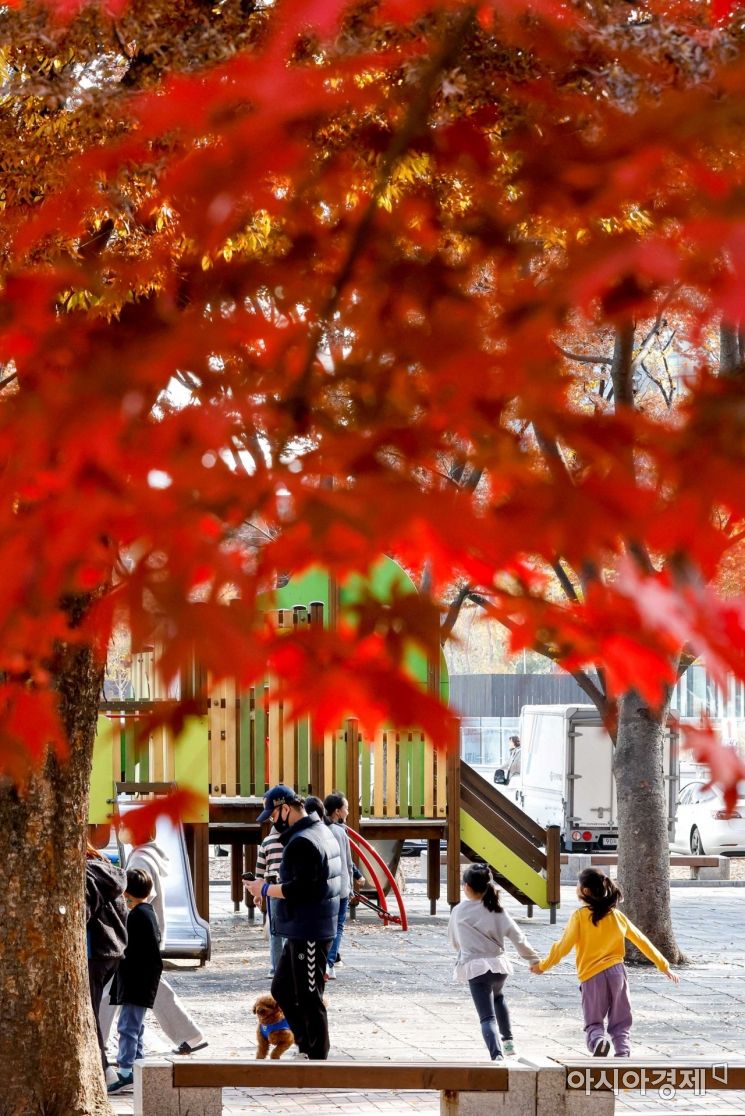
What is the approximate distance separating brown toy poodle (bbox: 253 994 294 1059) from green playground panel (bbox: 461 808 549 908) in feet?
28.9

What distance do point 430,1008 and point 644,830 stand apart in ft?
9.90

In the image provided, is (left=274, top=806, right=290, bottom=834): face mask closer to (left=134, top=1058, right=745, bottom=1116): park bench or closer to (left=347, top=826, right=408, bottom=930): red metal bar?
(left=134, top=1058, right=745, bottom=1116): park bench

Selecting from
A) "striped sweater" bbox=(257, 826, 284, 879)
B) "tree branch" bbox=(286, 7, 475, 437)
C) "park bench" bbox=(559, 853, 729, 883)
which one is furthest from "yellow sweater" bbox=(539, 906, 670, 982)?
"park bench" bbox=(559, 853, 729, 883)

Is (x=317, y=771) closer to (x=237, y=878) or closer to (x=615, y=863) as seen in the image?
(x=237, y=878)

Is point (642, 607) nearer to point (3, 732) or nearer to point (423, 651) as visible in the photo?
point (423, 651)

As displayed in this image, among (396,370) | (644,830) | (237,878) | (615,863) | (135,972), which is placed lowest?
(615,863)

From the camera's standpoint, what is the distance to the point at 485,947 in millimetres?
8227

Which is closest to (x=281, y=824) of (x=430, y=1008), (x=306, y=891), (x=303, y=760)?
(x=306, y=891)

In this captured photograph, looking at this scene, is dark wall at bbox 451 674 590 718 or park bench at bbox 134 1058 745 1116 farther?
dark wall at bbox 451 674 590 718

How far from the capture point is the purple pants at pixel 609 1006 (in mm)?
8031

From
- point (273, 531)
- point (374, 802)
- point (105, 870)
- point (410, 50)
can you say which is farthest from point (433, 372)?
point (374, 802)

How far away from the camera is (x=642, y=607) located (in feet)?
8.93

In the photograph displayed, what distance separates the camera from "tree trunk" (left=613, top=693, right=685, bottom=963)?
1302 cm

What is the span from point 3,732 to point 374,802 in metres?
13.6
